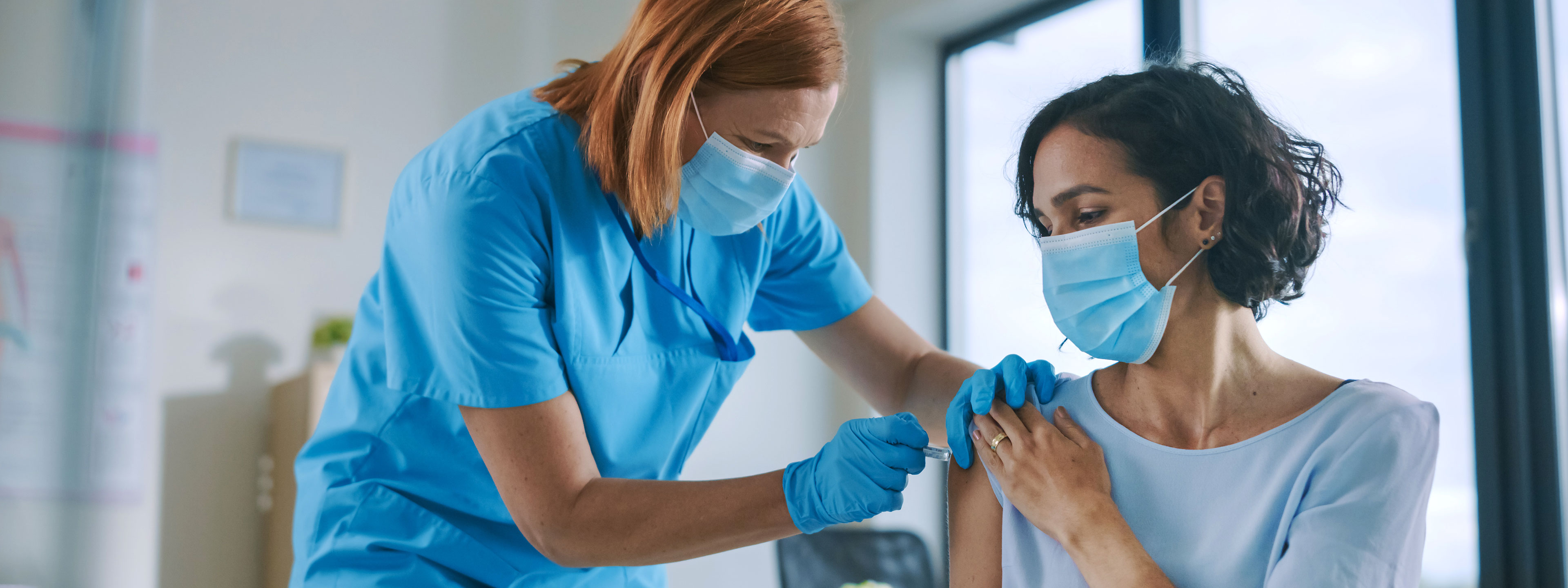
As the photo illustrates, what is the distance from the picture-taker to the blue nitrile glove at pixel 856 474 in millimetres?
984

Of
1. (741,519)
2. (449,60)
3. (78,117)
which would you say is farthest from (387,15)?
(741,519)

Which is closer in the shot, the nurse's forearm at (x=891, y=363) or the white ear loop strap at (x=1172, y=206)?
the white ear loop strap at (x=1172, y=206)

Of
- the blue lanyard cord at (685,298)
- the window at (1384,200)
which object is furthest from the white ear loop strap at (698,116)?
the window at (1384,200)

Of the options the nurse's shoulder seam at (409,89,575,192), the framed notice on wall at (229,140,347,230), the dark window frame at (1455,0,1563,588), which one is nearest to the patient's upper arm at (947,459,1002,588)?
the nurse's shoulder seam at (409,89,575,192)

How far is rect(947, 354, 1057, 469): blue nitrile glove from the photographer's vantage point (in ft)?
3.54

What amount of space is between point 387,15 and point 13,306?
5.05 feet

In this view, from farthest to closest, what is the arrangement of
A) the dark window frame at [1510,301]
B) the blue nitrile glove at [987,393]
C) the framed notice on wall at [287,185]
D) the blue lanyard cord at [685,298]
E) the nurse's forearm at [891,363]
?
the framed notice on wall at [287,185], the dark window frame at [1510,301], the nurse's forearm at [891,363], the blue lanyard cord at [685,298], the blue nitrile glove at [987,393]

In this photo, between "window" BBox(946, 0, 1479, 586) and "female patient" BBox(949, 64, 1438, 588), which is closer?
"female patient" BBox(949, 64, 1438, 588)

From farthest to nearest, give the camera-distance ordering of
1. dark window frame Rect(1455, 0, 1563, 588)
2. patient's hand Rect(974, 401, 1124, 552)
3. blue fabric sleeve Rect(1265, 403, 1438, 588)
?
dark window frame Rect(1455, 0, 1563, 588), patient's hand Rect(974, 401, 1124, 552), blue fabric sleeve Rect(1265, 403, 1438, 588)

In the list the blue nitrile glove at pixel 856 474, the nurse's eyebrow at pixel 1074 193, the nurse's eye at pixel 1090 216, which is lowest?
the blue nitrile glove at pixel 856 474

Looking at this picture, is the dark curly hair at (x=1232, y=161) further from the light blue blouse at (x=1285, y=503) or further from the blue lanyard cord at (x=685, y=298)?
the blue lanyard cord at (x=685, y=298)

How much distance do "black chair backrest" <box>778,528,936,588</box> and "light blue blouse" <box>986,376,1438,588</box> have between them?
1305mm

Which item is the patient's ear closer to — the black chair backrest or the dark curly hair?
the dark curly hair

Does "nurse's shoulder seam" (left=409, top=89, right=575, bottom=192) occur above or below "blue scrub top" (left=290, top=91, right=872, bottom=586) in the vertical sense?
above
